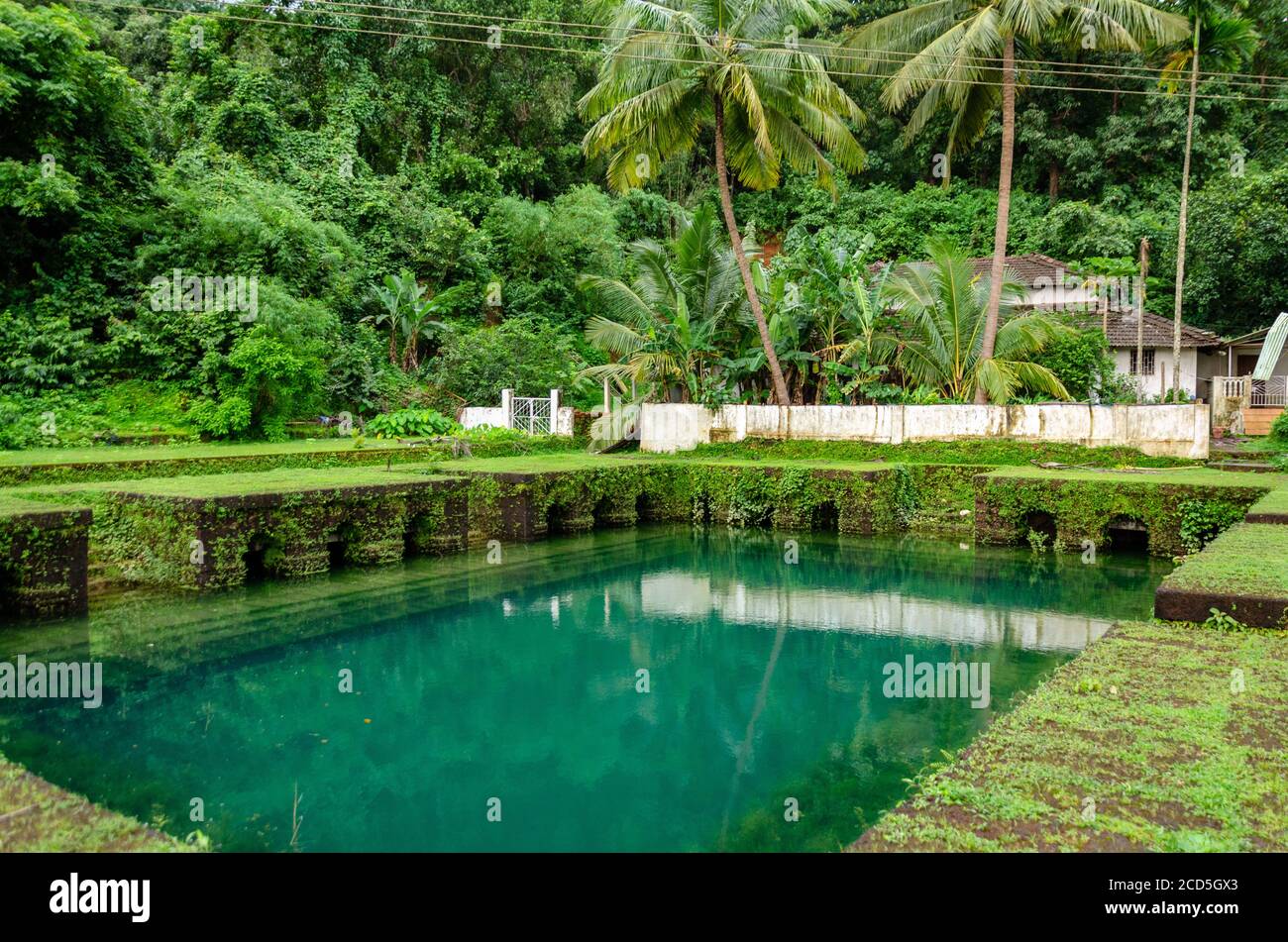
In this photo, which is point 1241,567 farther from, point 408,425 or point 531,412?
point 408,425

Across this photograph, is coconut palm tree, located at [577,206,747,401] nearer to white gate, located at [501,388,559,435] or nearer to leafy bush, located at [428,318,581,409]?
white gate, located at [501,388,559,435]

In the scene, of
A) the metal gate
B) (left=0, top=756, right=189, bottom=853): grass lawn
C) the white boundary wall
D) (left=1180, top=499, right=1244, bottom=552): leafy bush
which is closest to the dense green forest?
the white boundary wall

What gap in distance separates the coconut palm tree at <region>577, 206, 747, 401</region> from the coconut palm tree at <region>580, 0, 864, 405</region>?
180 centimetres

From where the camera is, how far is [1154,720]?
364 cm

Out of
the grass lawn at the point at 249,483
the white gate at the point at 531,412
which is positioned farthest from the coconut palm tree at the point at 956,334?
the grass lawn at the point at 249,483

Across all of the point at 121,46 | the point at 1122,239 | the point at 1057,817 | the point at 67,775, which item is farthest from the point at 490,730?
the point at 121,46

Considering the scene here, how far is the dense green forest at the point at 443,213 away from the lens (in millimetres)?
16328

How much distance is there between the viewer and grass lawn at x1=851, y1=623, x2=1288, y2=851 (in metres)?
2.71
